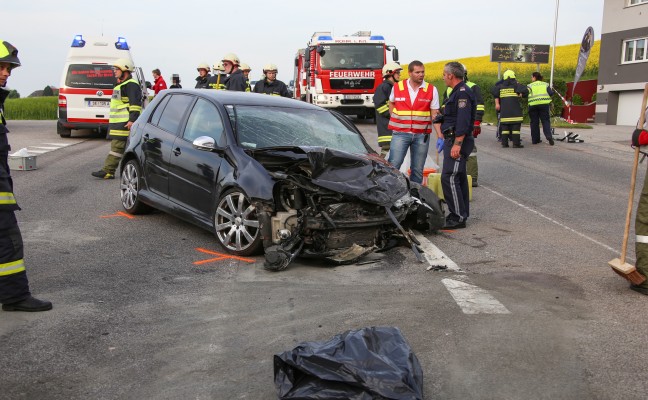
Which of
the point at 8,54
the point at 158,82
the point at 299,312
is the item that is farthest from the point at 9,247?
the point at 158,82

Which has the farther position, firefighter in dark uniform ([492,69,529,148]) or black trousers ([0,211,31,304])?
firefighter in dark uniform ([492,69,529,148])

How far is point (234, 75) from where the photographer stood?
14.1 metres

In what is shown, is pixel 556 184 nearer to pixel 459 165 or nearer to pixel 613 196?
pixel 613 196

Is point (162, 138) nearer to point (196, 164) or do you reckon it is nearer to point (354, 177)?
point (196, 164)

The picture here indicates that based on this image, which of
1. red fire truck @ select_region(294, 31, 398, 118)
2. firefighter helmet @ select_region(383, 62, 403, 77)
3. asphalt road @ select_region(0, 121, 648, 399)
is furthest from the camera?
red fire truck @ select_region(294, 31, 398, 118)

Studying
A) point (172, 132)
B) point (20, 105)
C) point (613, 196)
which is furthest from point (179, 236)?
point (20, 105)

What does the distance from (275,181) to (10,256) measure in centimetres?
242

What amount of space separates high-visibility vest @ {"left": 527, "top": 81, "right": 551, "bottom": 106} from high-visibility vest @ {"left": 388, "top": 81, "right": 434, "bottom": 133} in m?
10.9

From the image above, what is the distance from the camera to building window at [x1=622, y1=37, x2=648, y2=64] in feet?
106

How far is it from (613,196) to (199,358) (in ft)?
28.1

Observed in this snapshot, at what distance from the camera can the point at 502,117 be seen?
18922 mm

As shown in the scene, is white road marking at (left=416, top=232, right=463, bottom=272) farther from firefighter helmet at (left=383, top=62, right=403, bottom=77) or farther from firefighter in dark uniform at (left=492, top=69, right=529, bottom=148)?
firefighter in dark uniform at (left=492, top=69, right=529, bottom=148)

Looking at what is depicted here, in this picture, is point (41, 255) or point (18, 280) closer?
point (18, 280)

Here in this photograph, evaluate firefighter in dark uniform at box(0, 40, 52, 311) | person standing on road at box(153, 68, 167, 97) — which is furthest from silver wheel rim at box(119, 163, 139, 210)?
person standing on road at box(153, 68, 167, 97)
